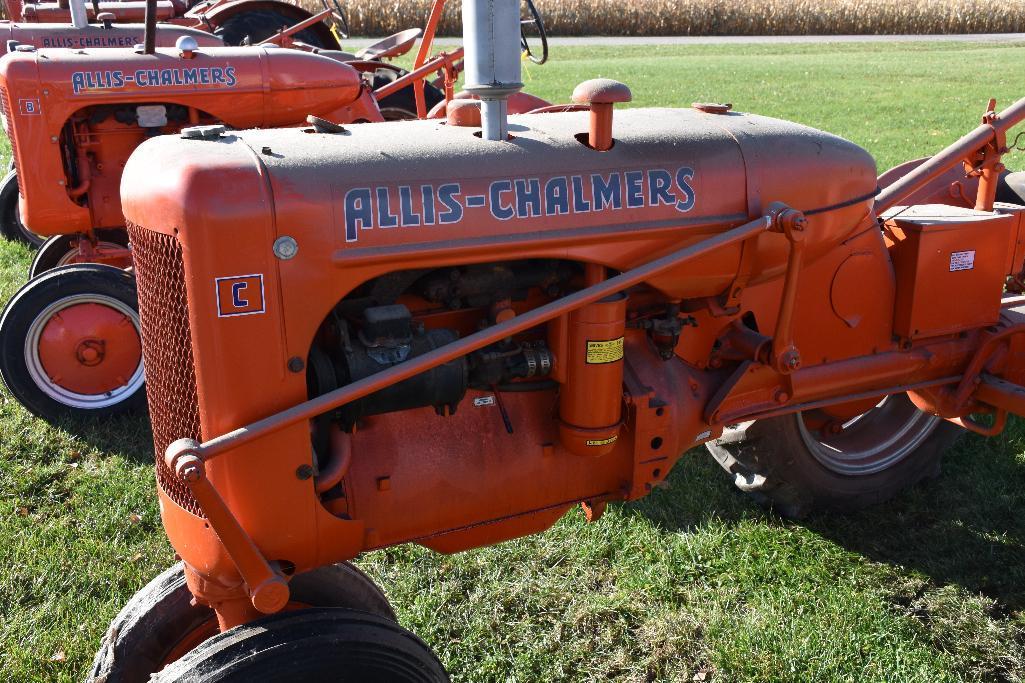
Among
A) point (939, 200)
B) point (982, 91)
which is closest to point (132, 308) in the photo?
point (939, 200)

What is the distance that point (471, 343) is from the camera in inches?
84.6

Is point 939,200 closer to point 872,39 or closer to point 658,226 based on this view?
point 658,226

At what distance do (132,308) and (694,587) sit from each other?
9.31 feet

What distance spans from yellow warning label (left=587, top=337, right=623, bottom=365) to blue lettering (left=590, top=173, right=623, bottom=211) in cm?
33

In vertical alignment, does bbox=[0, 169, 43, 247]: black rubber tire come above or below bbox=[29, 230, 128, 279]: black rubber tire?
below

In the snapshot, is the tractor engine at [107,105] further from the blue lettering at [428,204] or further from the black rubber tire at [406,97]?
the blue lettering at [428,204]

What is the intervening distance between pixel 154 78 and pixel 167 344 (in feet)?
10.8

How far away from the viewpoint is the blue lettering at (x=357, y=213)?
2.05 metres

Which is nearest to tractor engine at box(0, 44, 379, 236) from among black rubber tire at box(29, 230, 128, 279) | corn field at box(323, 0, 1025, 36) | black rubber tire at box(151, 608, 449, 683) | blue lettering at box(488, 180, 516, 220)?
black rubber tire at box(29, 230, 128, 279)

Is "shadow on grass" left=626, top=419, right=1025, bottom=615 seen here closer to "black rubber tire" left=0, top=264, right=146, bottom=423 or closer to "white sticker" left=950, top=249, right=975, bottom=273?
"white sticker" left=950, top=249, right=975, bottom=273

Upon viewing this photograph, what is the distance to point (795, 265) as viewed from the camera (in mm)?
2496

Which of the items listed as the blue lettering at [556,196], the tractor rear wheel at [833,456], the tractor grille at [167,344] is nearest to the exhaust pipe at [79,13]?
the tractor grille at [167,344]

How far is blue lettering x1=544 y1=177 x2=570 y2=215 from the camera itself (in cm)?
224

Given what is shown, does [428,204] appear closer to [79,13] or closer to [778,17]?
[79,13]
